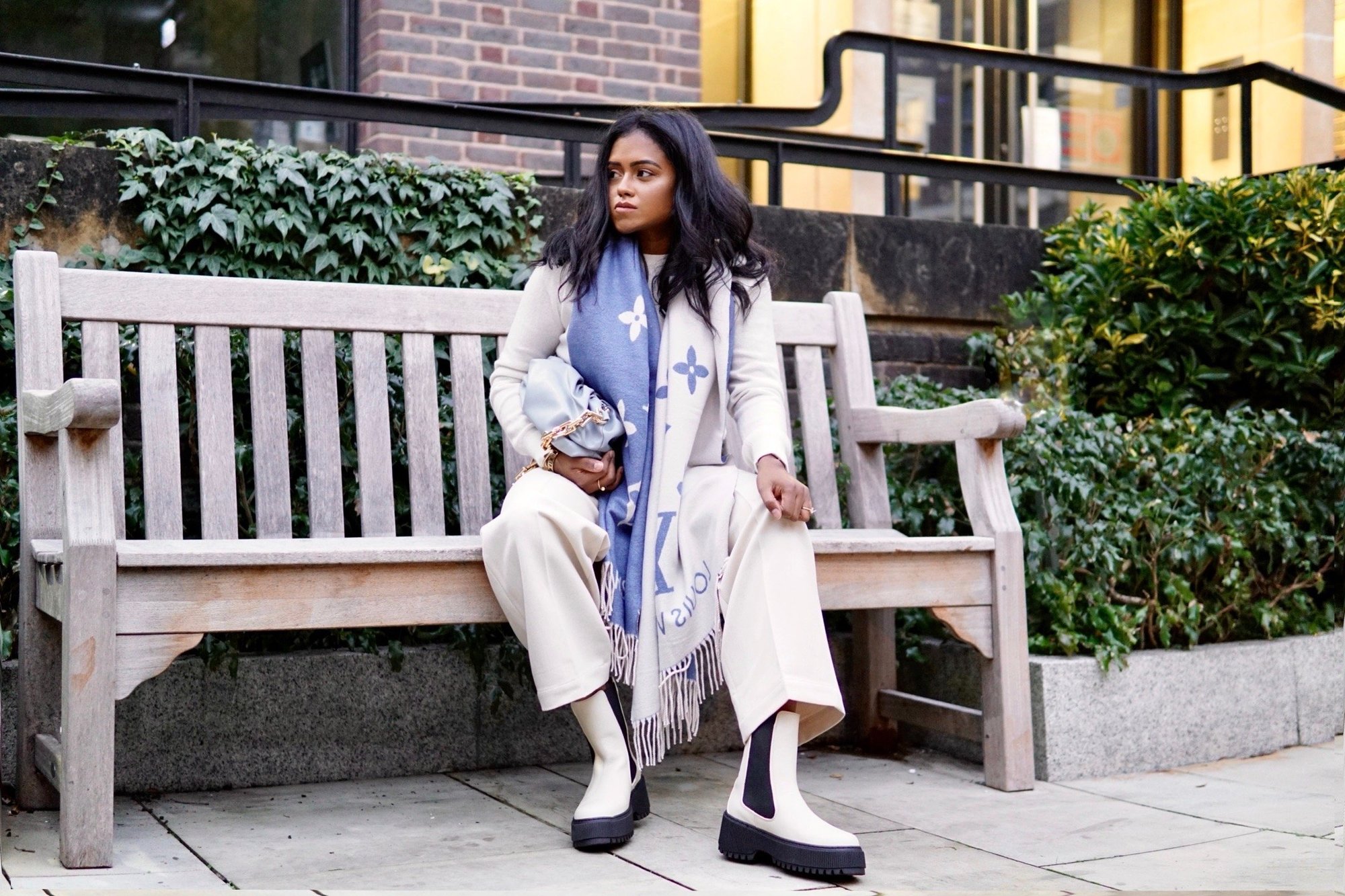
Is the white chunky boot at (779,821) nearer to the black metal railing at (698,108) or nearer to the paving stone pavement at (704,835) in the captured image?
the paving stone pavement at (704,835)

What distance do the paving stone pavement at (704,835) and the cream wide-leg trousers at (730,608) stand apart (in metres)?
0.30

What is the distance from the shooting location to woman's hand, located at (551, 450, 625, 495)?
9.06 feet

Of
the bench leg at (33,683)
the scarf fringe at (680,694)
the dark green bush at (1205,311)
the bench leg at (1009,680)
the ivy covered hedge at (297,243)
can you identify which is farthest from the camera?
the dark green bush at (1205,311)

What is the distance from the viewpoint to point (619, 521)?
2746 millimetres

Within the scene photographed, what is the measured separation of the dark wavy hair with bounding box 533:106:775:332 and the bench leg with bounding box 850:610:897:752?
3.54ft

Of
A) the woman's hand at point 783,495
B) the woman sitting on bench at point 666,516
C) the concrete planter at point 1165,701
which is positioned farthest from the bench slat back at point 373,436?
the concrete planter at point 1165,701

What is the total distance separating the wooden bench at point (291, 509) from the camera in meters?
2.43

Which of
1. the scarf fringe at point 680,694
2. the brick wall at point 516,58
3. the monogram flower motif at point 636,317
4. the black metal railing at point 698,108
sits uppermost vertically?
the brick wall at point 516,58

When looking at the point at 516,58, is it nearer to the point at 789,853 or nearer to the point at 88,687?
the point at 88,687

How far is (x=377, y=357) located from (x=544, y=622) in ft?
2.95

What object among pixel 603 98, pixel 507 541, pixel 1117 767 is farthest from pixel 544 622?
pixel 603 98

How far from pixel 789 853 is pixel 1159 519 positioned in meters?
1.57

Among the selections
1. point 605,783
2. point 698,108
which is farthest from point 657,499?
point 698,108

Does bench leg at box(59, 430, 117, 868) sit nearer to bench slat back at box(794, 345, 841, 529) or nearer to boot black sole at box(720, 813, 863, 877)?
boot black sole at box(720, 813, 863, 877)
